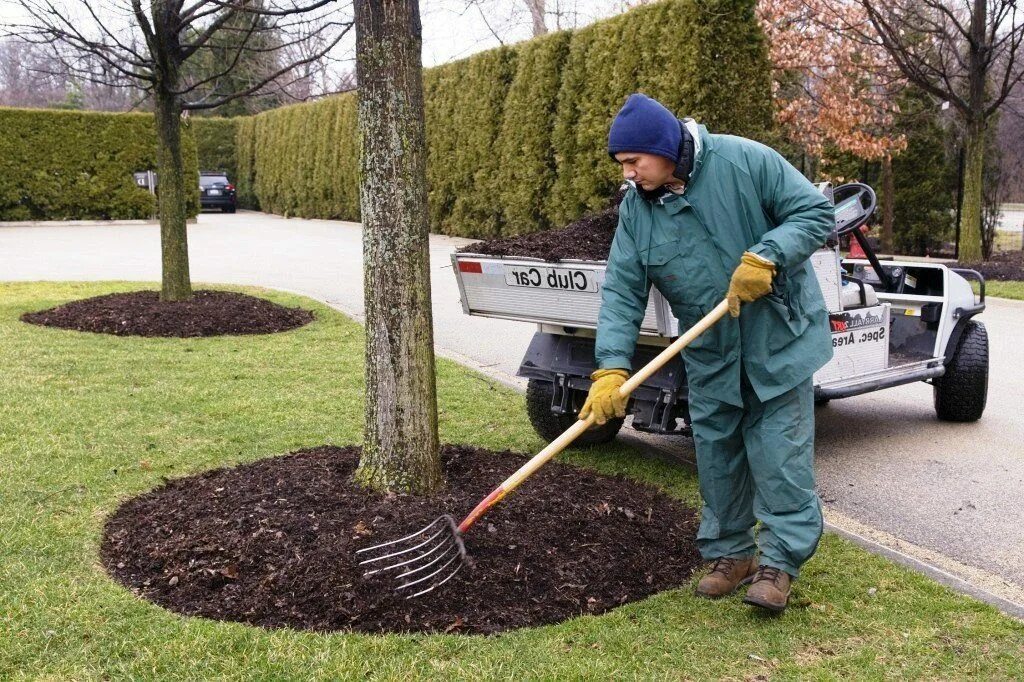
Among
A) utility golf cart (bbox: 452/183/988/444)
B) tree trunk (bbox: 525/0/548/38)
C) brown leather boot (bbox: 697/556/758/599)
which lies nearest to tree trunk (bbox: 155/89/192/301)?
utility golf cart (bbox: 452/183/988/444)

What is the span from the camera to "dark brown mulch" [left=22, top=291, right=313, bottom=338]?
8.99m

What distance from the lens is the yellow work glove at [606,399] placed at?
11.0 feet

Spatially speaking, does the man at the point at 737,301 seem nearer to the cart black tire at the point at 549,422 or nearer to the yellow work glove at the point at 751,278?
the yellow work glove at the point at 751,278

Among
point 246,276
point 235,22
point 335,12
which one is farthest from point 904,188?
point 335,12

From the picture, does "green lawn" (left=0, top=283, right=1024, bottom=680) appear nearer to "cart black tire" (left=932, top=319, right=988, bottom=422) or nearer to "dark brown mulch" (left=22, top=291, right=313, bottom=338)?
"cart black tire" (left=932, top=319, right=988, bottom=422)

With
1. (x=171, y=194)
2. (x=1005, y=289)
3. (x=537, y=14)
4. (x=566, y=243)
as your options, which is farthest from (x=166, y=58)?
(x=537, y=14)

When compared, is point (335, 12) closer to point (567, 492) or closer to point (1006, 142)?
point (567, 492)

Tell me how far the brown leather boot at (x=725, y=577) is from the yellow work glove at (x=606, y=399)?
71 cm

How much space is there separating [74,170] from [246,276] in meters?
13.7

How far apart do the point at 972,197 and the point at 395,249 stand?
13.3 meters

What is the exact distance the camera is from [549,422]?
5484 millimetres

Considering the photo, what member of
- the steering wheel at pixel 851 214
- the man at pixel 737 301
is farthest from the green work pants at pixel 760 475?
the steering wheel at pixel 851 214

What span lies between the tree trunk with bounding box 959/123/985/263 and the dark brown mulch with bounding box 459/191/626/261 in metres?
11.3

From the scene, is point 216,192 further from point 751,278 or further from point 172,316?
point 751,278
